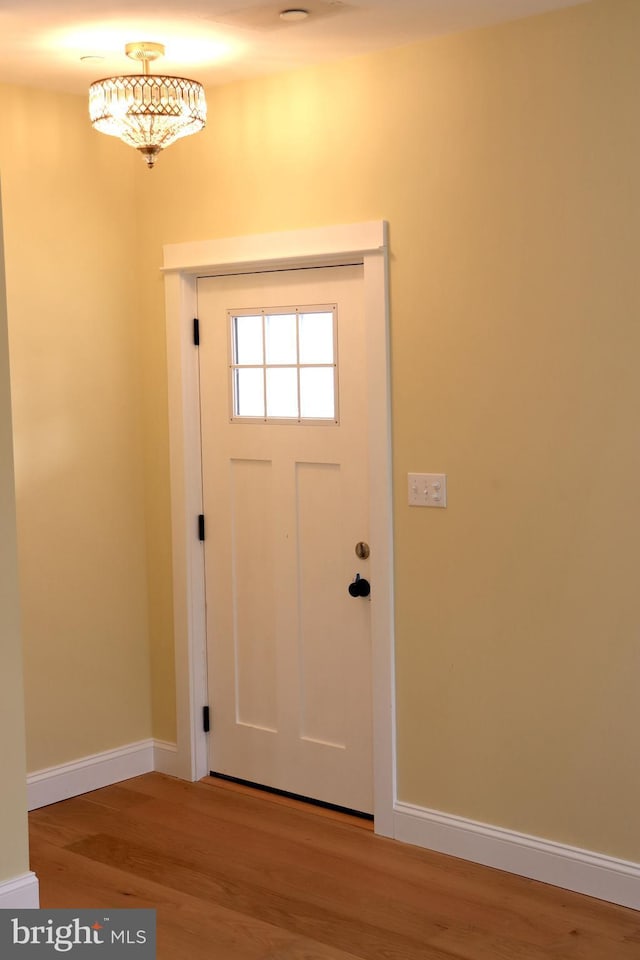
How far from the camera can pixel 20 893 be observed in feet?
10.2

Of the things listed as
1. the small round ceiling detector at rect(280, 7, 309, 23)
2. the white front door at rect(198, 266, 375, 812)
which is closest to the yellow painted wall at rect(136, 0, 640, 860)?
the white front door at rect(198, 266, 375, 812)

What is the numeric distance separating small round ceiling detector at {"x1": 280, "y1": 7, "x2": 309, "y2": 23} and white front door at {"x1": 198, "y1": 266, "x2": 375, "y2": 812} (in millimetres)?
859

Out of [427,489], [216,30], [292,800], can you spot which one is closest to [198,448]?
[427,489]

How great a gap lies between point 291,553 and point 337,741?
2.27 ft

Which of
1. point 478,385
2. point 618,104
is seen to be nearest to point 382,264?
point 478,385

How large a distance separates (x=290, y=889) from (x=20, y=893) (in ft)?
2.65

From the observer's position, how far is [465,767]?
11.7 ft

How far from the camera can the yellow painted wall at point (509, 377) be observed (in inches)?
124

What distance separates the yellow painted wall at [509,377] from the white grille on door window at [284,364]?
0.32m

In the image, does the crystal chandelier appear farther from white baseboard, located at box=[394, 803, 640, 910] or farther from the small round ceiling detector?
white baseboard, located at box=[394, 803, 640, 910]

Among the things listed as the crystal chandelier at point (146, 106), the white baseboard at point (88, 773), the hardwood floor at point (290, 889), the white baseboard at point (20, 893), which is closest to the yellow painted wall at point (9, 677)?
the white baseboard at point (20, 893)

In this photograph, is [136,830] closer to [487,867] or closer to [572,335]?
[487,867]

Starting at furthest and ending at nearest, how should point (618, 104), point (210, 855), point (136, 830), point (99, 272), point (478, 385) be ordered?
1. point (99, 272)
2. point (136, 830)
3. point (210, 855)
4. point (478, 385)
5. point (618, 104)

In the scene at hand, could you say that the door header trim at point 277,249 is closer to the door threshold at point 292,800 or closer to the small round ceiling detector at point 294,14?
the small round ceiling detector at point 294,14
